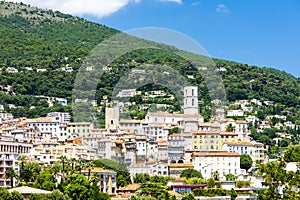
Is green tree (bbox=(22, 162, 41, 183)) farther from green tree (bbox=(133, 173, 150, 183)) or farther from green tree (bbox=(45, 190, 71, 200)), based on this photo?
green tree (bbox=(45, 190, 71, 200))

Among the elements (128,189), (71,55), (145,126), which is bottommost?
(128,189)

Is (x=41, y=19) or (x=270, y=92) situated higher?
(x=41, y=19)

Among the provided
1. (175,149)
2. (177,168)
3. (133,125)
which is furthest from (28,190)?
(133,125)

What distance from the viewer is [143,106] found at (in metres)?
50.8

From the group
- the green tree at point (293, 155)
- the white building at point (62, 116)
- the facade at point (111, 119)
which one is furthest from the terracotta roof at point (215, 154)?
the white building at point (62, 116)

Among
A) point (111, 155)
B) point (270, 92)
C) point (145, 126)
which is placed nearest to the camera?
point (111, 155)

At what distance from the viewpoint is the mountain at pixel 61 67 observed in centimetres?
5134

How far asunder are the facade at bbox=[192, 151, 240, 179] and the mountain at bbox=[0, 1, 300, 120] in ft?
20.0

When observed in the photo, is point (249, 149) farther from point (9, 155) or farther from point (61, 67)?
point (61, 67)

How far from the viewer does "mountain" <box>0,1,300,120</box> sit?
51.3 m

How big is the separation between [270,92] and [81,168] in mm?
40076

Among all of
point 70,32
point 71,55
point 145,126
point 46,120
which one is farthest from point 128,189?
point 70,32

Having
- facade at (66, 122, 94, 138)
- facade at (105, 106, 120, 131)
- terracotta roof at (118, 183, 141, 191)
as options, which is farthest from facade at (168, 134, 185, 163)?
terracotta roof at (118, 183, 141, 191)

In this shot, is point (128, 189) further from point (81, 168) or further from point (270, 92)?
point (270, 92)
